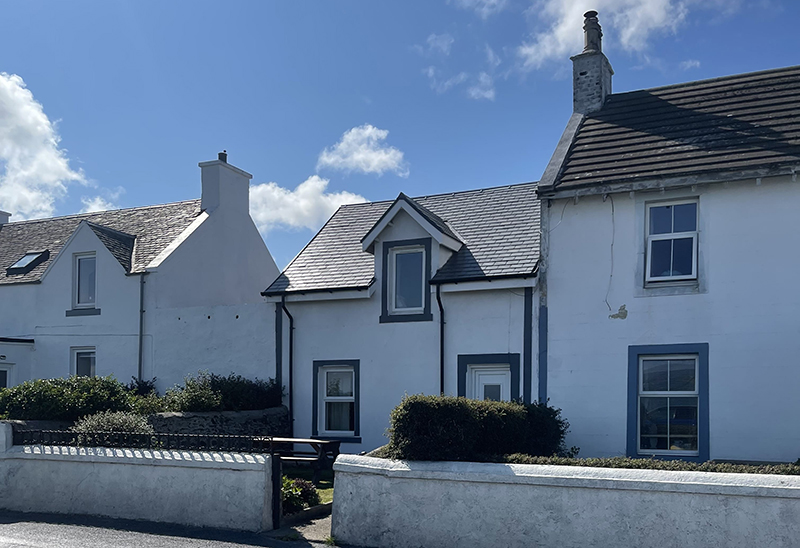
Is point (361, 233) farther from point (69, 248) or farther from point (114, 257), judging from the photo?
point (69, 248)

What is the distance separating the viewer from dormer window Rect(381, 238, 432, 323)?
17906 mm

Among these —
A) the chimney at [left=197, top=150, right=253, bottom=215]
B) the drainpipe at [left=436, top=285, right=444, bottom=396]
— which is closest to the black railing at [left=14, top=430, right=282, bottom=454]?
the drainpipe at [left=436, top=285, right=444, bottom=396]

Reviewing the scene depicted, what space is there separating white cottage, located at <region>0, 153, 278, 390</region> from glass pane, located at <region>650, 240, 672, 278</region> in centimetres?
914

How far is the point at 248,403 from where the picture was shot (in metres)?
18.3

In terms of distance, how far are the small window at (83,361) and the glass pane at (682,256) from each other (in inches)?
644

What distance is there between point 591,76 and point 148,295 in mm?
12944

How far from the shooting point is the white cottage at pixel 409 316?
16.6 metres

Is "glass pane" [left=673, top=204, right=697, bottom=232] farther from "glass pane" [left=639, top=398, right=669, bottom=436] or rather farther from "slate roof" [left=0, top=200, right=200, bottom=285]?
"slate roof" [left=0, top=200, right=200, bottom=285]

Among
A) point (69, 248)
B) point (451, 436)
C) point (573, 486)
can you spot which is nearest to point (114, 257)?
point (69, 248)

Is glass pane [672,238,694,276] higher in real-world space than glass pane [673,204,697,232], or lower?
lower

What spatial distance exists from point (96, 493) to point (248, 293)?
12.9 metres

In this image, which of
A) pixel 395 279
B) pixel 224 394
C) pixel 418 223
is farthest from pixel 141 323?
pixel 418 223

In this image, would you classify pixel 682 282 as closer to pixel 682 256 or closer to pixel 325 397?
pixel 682 256

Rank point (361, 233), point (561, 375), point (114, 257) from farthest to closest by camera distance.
Answer: point (114, 257) → point (361, 233) → point (561, 375)
